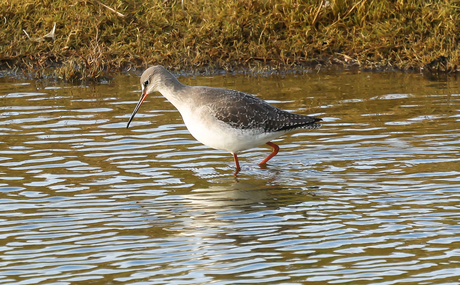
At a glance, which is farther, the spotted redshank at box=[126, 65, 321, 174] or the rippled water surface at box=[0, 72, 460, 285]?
the spotted redshank at box=[126, 65, 321, 174]

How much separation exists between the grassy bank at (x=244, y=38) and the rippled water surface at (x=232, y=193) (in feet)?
3.85

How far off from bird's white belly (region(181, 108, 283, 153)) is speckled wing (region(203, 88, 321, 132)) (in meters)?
0.07

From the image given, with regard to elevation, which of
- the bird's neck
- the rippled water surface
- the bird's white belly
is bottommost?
the rippled water surface

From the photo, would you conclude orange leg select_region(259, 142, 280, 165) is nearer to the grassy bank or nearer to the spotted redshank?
the spotted redshank

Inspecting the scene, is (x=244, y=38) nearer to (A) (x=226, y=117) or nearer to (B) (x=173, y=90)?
(B) (x=173, y=90)

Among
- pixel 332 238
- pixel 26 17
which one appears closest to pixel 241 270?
pixel 332 238

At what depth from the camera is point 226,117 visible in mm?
8078

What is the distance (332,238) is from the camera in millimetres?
5934

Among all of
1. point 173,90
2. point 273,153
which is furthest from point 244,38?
point 173,90

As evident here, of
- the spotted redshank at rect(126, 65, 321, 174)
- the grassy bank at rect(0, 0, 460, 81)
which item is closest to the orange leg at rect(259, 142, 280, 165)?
the spotted redshank at rect(126, 65, 321, 174)

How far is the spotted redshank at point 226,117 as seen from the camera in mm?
8008

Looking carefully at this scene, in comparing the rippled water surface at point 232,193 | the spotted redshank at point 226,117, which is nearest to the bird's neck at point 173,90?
the spotted redshank at point 226,117

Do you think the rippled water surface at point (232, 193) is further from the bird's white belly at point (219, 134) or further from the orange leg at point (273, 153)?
the bird's white belly at point (219, 134)

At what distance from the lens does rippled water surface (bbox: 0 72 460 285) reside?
5.42 m
